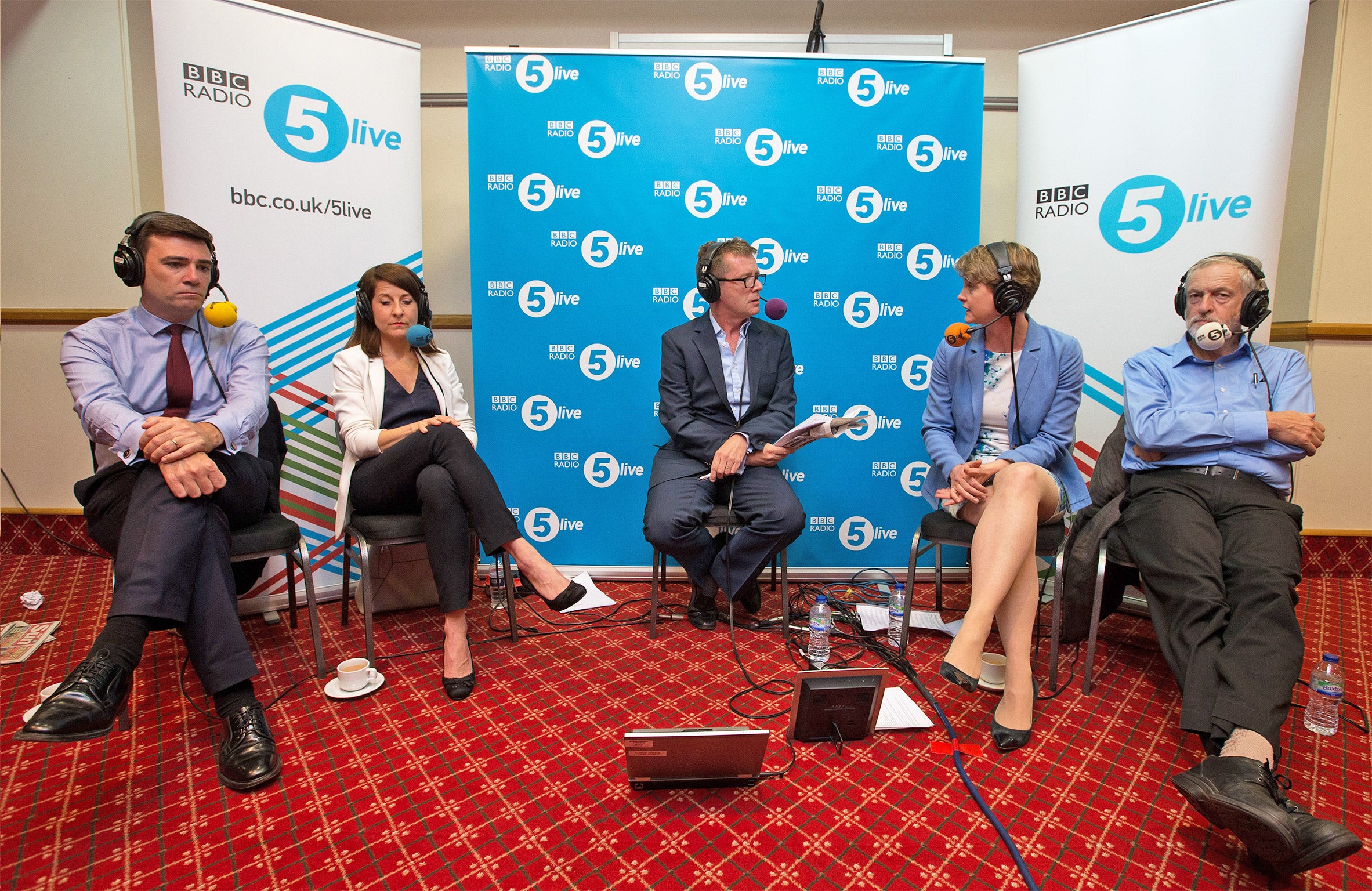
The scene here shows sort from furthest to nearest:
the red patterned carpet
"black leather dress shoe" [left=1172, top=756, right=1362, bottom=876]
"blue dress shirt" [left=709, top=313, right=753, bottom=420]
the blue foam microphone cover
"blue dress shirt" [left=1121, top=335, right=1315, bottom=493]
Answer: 1. "blue dress shirt" [left=709, top=313, right=753, bottom=420]
2. the blue foam microphone cover
3. "blue dress shirt" [left=1121, top=335, right=1315, bottom=493]
4. the red patterned carpet
5. "black leather dress shoe" [left=1172, top=756, right=1362, bottom=876]

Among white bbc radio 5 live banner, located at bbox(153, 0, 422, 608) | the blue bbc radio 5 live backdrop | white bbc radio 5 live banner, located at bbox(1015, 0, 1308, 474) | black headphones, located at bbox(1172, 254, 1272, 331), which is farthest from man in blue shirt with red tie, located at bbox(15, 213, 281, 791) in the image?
white bbc radio 5 live banner, located at bbox(1015, 0, 1308, 474)

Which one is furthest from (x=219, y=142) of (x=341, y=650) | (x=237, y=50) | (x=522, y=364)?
(x=341, y=650)

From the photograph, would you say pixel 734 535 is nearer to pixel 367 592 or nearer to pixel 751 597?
pixel 751 597

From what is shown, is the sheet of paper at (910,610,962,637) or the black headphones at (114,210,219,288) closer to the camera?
the black headphones at (114,210,219,288)

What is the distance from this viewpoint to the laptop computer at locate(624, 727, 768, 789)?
1.52 m

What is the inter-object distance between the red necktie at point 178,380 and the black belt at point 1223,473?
3.10m

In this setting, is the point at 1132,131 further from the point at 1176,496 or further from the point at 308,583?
the point at 308,583

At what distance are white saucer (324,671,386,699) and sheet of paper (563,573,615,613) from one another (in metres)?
0.78

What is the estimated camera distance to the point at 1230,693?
1.61 meters

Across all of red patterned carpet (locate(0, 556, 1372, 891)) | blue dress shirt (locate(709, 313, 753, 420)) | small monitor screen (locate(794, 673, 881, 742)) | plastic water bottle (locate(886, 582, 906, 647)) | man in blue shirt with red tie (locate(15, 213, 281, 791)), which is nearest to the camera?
red patterned carpet (locate(0, 556, 1372, 891))

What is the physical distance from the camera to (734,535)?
100 inches

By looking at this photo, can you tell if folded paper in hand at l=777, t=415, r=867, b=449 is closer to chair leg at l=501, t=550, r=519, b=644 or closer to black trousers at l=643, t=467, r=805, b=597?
black trousers at l=643, t=467, r=805, b=597

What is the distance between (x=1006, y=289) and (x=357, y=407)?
2251 millimetres

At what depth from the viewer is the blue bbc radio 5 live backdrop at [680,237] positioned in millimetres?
3004
